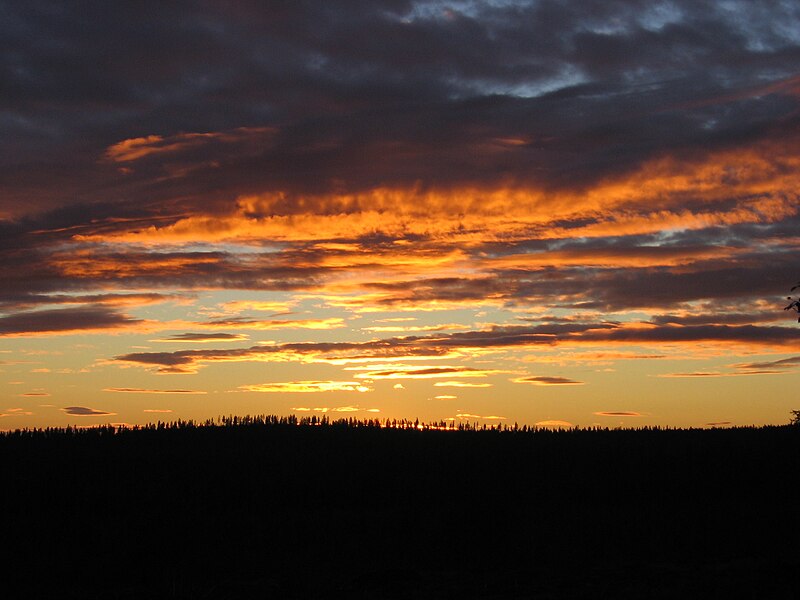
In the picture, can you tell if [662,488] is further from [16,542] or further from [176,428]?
[176,428]

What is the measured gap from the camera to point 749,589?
16734mm

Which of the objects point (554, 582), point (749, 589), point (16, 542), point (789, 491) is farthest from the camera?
point (789, 491)

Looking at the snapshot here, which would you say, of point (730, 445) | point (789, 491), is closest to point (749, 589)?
point (789, 491)

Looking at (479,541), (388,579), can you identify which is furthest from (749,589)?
(479,541)

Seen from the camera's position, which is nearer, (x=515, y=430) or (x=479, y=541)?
(x=479, y=541)

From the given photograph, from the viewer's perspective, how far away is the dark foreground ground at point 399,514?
2016 cm

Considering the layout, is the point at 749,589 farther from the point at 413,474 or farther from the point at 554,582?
the point at 413,474

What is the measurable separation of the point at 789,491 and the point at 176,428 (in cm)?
3444

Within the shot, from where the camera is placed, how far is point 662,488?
116ft

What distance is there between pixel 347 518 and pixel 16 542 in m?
10.2

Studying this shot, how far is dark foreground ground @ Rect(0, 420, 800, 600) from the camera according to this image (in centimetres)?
2016

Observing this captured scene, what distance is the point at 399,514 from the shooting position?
29.4m

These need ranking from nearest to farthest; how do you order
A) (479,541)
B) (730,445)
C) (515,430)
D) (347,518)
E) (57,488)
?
(479,541)
(347,518)
(57,488)
(730,445)
(515,430)

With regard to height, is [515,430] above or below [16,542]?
above
